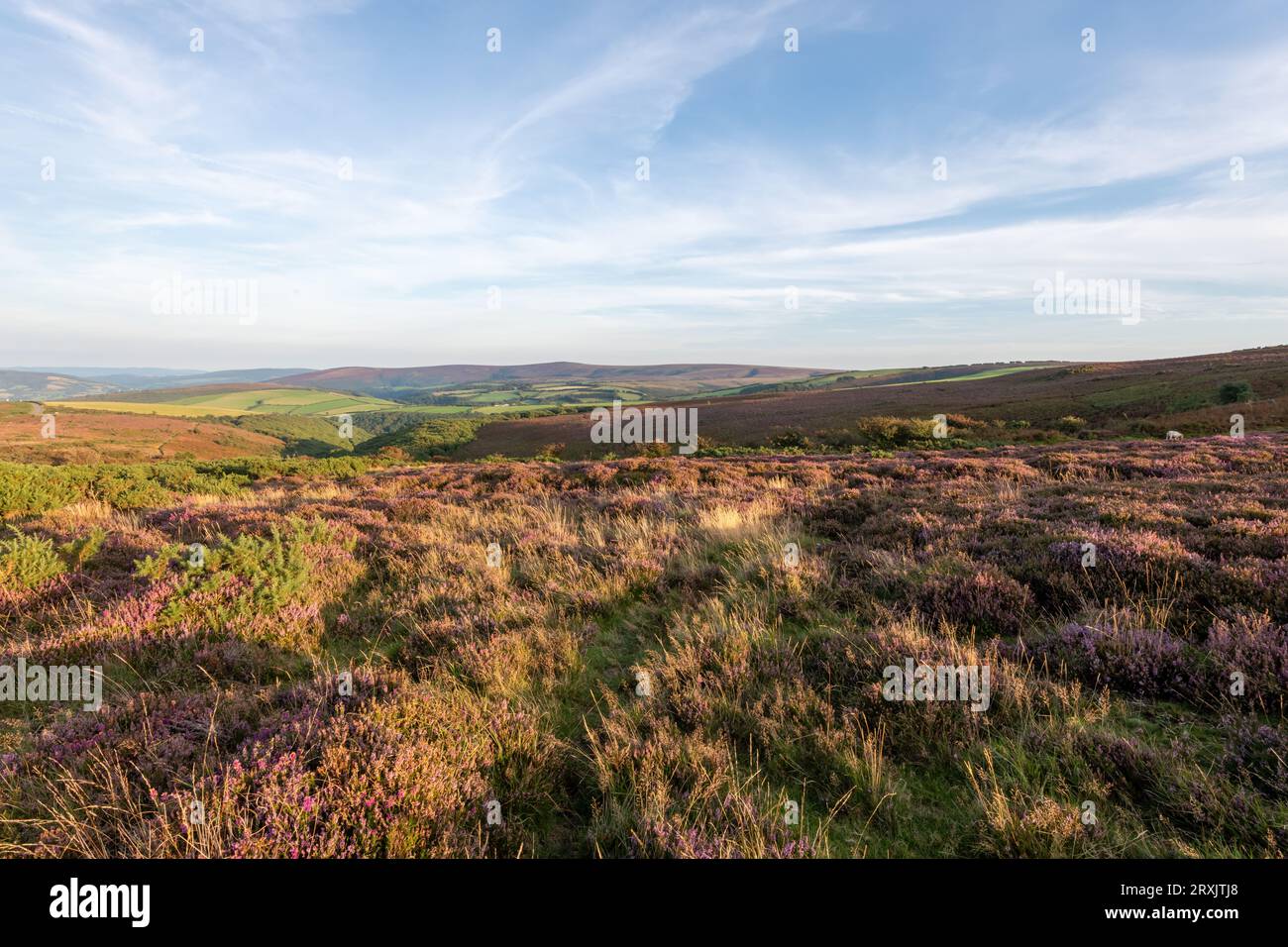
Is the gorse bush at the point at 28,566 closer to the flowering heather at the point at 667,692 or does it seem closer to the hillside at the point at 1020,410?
the flowering heather at the point at 667,692

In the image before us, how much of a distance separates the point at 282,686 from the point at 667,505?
7.19 meters

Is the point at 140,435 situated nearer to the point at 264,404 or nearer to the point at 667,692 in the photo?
the point at 264,404

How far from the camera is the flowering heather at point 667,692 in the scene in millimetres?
2428

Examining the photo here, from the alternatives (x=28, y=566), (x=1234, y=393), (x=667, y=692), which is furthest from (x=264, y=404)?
(x=1234, y=393)

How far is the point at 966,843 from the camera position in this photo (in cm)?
239

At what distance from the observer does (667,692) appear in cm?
378

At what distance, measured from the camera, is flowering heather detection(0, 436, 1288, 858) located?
2.43 metres

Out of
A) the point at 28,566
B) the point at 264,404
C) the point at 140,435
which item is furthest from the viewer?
the point at 264,404

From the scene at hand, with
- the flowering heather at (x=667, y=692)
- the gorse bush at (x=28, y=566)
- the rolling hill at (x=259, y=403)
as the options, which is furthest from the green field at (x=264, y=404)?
the flowering heather at (x=667, y=692)

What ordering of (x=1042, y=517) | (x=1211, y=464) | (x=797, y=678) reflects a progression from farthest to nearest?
1. (x=1211, y=464)
2. (x=1042, y=517)
3. (x=797, y=678)

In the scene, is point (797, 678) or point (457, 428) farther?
point (457, 428)
